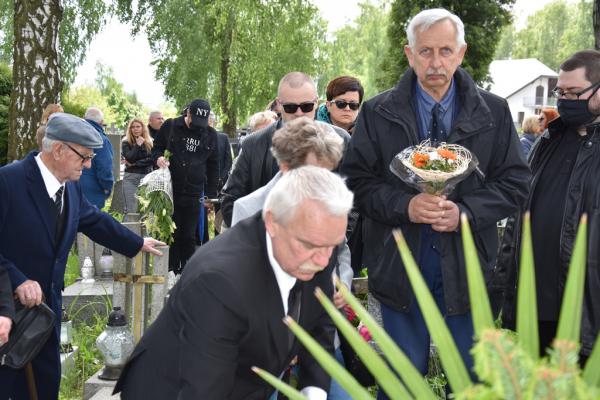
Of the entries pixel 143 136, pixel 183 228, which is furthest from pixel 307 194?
pixel 143 136

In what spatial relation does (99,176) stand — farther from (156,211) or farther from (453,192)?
(453,192)

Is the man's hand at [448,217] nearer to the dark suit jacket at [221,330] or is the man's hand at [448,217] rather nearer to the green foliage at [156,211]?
the dark suit jacket at [221,330]

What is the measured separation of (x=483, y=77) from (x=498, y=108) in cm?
2934

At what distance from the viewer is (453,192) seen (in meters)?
3.71

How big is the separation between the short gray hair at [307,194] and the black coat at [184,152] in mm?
6768

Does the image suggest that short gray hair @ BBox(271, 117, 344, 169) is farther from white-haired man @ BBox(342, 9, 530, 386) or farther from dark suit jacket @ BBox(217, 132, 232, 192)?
dark suit jacket @ BBox(217, 132, 232, 192)

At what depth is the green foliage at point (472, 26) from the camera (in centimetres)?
3120

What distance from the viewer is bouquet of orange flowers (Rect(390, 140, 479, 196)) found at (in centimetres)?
340

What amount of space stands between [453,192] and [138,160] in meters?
8.41

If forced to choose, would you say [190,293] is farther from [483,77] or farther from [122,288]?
[483,77]

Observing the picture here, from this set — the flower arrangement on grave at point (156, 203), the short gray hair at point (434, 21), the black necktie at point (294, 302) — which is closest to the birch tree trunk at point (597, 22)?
the flower arrangement on grave at point (156, 203)

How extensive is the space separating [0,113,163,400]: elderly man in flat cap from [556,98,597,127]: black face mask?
2.43 meters

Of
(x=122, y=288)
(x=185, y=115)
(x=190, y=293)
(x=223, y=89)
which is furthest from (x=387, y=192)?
(x=223, y=89)

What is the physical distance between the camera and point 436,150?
11.3 feet
